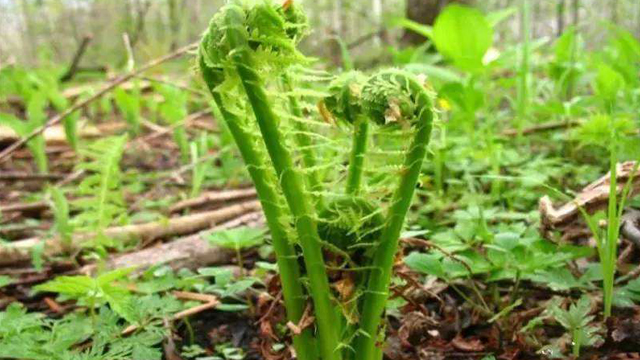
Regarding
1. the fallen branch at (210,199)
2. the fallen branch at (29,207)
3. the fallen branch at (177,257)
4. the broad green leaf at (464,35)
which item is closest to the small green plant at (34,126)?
the fallen branch at (29,207)

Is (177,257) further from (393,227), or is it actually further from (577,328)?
(577,328)

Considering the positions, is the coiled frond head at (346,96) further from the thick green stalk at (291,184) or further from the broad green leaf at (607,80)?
the broad green leaf at (607,80)

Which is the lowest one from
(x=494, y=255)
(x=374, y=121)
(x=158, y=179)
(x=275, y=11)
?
(x=158, y=179)

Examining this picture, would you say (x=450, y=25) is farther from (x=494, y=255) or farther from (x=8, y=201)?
(x=8, y=201)

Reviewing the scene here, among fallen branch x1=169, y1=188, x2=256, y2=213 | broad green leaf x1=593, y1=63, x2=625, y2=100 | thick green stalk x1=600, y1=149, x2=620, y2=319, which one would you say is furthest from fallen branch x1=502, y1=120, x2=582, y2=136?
thick green stalk x1=600, y1=149, x2=620, y2=319

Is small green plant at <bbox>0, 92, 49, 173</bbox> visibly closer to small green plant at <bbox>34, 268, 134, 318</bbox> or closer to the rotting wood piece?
small green plant at <bbox>34, 268, 134, 318</bbox>

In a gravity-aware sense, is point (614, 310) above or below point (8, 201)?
above

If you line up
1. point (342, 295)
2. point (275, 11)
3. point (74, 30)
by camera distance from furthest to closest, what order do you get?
point (74, 30)
point (342, 295)
point (275, 11)

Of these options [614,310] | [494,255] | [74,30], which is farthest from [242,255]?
[74,30]
